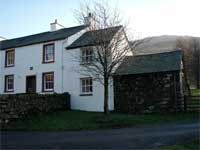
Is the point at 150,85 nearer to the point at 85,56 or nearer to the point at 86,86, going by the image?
the point at 86,86

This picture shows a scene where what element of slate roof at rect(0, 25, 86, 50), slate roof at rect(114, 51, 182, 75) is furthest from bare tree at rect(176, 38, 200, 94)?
slate roof at rect(0, 25, 86, 50)

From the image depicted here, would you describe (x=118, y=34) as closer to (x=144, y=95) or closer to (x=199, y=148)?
(x=144, y=95)

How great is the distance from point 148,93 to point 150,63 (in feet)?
8.55

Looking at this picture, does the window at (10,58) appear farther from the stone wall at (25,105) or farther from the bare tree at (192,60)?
the bare tree at (192,60)

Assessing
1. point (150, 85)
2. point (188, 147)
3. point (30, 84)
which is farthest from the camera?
point (30, 84)

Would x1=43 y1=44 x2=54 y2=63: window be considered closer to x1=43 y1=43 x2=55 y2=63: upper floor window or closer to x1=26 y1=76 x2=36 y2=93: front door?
x1=43 y1=43 x2=55 y2=63: upper floor window

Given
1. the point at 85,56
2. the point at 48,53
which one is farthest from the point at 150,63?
the point at 48,53

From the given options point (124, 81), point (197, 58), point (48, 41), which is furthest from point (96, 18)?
point (197, 58)

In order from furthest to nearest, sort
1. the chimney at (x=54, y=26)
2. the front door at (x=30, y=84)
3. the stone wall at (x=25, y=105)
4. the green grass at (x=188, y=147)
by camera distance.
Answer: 1. the chimney at (x=54, y=26)
2. the front door at (x=30, y=84)
3. the stone wall at (x=25, y=105)
4. the green grass at (x=188, y=147)

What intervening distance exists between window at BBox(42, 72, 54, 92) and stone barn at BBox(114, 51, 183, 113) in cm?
594

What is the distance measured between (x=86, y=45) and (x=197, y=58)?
32353mm

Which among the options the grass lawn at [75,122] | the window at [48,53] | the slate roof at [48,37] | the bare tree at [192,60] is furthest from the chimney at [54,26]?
the bare tree at [192,60]

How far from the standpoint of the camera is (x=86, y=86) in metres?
26.0

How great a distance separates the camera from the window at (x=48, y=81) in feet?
89.7
